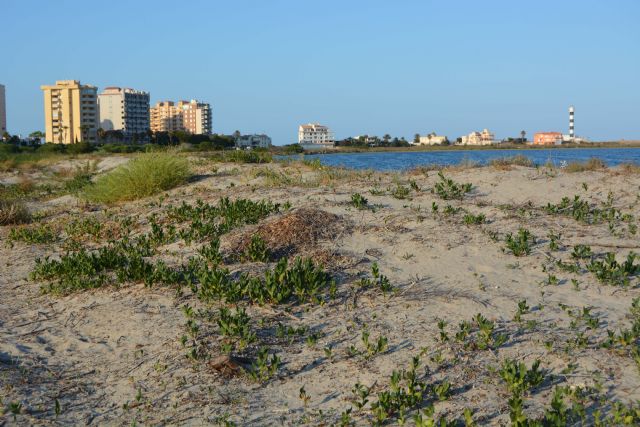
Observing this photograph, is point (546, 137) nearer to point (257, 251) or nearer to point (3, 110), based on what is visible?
point (257, 251)

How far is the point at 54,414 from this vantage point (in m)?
3.77

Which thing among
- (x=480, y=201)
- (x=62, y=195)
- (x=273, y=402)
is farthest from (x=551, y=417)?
(x=62, y=195)

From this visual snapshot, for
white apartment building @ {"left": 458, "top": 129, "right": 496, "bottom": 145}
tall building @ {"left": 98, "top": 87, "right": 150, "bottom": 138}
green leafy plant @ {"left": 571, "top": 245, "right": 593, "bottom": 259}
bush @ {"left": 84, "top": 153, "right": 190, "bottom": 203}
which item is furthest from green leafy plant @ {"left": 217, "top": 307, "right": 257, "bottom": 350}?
tall building @ {"left": 98, "top": 87, "right": 150, "bottom": 138}

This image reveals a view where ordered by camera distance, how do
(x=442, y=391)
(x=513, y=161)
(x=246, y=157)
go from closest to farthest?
(x=442, y=391), (x=513, y=161), (x=246, y=157)

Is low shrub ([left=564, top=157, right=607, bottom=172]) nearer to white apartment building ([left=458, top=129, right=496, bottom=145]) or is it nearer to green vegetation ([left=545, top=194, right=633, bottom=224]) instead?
green vegetation ([left=545, top=194, right=633, bottom=224])

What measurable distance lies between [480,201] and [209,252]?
13.2 ft

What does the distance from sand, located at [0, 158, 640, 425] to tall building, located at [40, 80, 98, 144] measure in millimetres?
92160

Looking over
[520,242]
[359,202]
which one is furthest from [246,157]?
[520,242]

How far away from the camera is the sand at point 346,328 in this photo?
3836 mm

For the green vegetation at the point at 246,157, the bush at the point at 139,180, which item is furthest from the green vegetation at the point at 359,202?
the green vegetation at the point at 246,157

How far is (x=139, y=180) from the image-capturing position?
1150 centimetres

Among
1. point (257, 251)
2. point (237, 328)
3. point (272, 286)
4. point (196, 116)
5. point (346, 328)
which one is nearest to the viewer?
point (237, 328)

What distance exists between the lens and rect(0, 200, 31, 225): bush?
409 inches

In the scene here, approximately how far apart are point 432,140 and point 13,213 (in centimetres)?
7802
